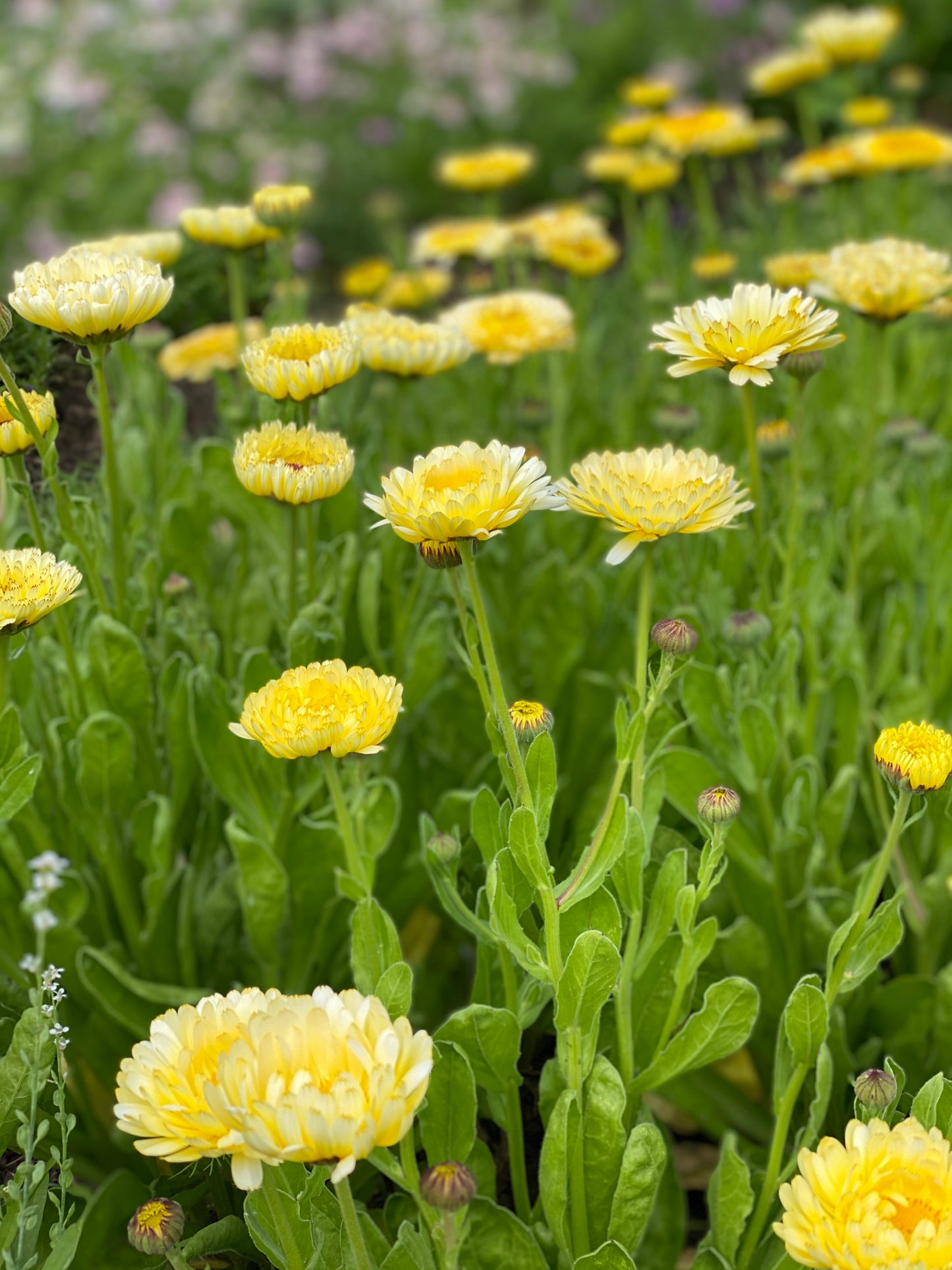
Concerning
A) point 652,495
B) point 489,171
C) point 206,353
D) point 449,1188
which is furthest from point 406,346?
point 489,171

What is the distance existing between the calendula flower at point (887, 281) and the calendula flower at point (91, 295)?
0.78 meters

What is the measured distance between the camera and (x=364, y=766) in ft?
4.42

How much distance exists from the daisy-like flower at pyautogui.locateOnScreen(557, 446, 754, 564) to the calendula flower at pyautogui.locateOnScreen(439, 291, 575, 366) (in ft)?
2.34

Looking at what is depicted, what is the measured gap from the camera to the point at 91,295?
107cm

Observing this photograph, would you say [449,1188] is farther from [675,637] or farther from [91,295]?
[91,295]

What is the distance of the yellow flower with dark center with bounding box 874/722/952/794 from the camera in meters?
0.98

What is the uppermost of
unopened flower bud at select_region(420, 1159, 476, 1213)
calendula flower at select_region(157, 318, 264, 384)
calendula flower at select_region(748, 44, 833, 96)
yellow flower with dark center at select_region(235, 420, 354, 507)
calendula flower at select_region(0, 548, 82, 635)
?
yellow flower with dark center at select_region(235, 420, 354, 507)

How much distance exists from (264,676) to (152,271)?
0.49 m

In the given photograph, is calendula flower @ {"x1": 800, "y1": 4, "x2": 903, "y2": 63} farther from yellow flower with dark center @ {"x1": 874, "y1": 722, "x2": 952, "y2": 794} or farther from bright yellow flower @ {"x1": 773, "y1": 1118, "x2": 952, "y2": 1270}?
bright yellow flower @ {"x1": 773, "y1": 1118, "x2": 952, "y2": 1270}

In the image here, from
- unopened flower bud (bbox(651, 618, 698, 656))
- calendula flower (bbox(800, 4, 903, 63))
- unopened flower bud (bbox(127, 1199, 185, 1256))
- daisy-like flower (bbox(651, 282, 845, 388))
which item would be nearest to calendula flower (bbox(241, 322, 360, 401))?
daisy-like flower (bbox(651, 282, 845, 388))

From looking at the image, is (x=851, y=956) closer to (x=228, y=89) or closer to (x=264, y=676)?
(x=264, y=676)

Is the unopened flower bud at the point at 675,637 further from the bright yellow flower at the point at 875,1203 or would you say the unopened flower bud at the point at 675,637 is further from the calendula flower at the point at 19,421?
the calendula flower at the point at 19,421

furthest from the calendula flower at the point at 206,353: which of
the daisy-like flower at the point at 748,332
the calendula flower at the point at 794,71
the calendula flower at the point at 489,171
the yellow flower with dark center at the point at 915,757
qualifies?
→ the calendula flower at the point at 794,71

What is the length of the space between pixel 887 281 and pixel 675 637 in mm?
679
